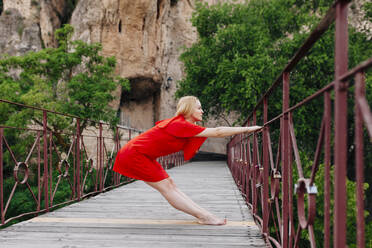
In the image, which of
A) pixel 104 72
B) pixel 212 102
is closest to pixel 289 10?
pixel 212 102

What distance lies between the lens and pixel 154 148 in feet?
10.8

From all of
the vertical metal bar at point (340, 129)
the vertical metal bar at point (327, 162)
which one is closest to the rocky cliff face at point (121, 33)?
the vertical metal bar at point (327, 162)

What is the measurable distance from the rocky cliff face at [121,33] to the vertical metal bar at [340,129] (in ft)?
62.5

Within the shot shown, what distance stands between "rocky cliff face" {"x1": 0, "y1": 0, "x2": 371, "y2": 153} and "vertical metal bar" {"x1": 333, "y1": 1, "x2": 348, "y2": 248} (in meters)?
19.1

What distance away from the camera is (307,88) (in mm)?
16312

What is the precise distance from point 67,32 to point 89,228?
1297 cm

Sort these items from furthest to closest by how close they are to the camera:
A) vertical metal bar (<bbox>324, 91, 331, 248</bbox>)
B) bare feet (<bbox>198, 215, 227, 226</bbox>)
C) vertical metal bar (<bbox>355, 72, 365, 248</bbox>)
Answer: bare feet (<bbox>198, 215, 227, 226</bbox>) < vertical metal bar (<bbox>324, 91, 331, 248</bbox>) < vertical metal bar (<bbox>355, 72, 365, 248</bbox>)

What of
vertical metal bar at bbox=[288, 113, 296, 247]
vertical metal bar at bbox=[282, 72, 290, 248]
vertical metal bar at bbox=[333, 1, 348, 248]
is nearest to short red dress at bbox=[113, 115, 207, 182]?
vertical metal bar at bbox=[282, 72, 290, 248]

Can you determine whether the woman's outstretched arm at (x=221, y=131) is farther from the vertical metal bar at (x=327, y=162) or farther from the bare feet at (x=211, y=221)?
the vertical metal bar at (x=327, y=162)

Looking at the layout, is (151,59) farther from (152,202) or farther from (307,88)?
(152,202)

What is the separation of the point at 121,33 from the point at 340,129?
19864 mm

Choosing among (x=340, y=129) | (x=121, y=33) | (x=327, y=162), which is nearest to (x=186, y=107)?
(x=327, y=162)

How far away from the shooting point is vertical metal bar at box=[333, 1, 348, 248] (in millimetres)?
1201

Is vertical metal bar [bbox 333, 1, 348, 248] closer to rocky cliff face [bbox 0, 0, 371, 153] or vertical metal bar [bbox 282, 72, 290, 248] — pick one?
vertical metal bar [bbox 282, 72, 290, 248]
